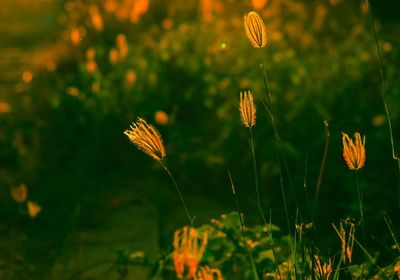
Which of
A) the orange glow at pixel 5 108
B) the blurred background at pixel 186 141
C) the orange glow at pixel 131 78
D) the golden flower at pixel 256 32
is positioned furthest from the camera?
the orange glow at pixel 5 108

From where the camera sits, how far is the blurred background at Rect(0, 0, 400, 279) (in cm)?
306

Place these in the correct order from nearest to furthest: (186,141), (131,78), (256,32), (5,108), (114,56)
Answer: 1. (256,32)
2. (186,141)
3. (131,78)
4. (114,56)
5. (5,108)

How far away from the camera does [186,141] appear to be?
3.63 meters

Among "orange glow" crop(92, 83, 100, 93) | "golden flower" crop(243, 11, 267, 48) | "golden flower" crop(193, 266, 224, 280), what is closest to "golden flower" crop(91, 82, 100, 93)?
"orange glow" crop(92, 83, 100, 93)

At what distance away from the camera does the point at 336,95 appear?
12.0 feet

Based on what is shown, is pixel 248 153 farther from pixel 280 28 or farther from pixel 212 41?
pixel 280 28

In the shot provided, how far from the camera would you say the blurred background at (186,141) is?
3061mm

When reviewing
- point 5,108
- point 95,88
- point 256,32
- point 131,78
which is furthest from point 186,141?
point 256,32

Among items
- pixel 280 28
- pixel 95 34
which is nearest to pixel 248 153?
pixel 280 28

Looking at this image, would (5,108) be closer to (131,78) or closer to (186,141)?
(131,78)

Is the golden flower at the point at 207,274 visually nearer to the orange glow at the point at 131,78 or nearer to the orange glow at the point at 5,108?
the orange glow at the point at 131,78

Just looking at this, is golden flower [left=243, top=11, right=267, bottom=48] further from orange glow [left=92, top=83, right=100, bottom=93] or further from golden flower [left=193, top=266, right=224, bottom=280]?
orange glow [left=92, top=83, right=100, bottom=93]

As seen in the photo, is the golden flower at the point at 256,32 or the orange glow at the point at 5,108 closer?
the golden flower at the point at 256,32

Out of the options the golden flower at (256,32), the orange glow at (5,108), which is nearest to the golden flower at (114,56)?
the orange glow at (5,108)
